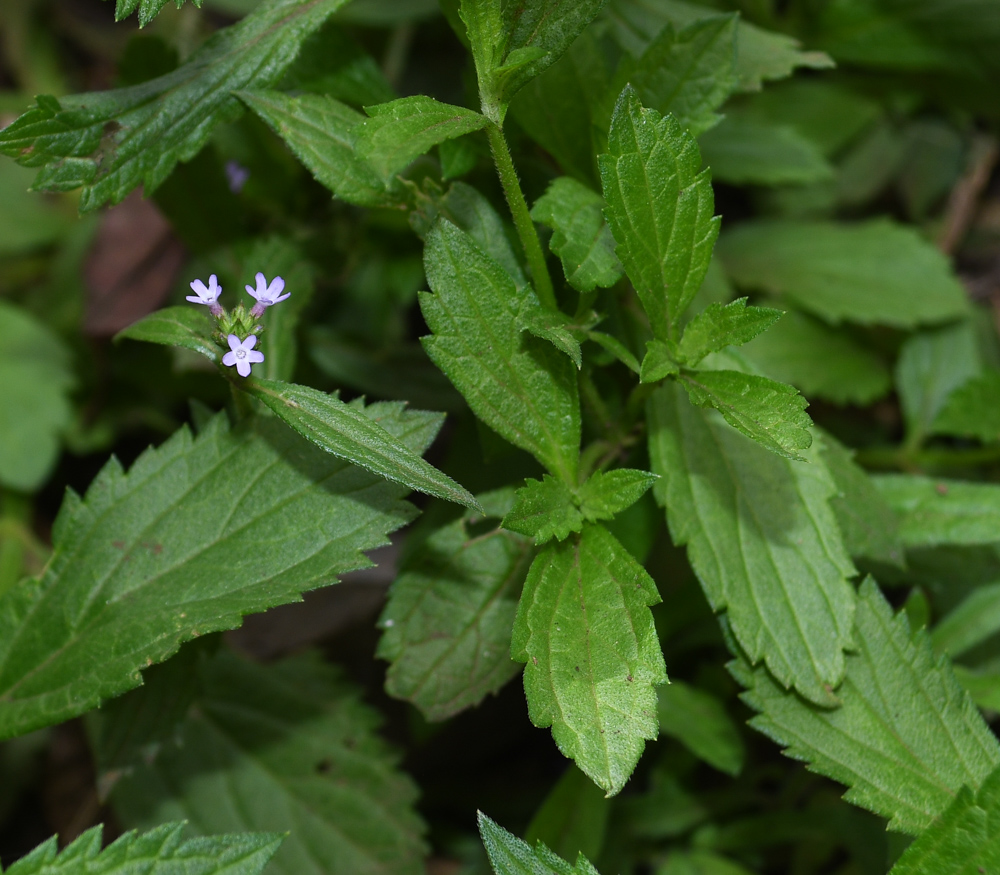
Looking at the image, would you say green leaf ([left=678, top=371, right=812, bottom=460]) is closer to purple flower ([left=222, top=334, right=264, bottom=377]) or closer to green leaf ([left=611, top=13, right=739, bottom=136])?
green leaf ([left=611, top=13, right=739, bottom=136])

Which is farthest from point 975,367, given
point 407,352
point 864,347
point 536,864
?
point 536,864

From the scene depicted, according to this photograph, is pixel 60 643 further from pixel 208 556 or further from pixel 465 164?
pixel 465 164

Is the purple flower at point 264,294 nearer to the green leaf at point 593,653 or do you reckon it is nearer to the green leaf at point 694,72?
the green leaf at point 593,653

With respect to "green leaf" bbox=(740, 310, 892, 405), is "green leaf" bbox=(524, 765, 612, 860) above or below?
below

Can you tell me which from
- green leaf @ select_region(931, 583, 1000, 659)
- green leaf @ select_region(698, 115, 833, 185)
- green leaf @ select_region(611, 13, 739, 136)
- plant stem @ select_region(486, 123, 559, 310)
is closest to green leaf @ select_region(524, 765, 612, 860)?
green leaf @ select_region(931, 583, 1000, 659)

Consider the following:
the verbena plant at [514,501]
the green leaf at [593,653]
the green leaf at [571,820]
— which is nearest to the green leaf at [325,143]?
the verbena plant at [514,501]
